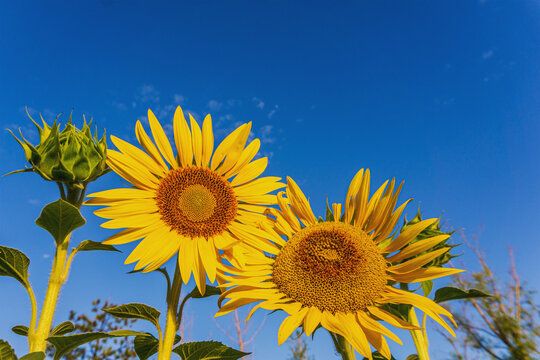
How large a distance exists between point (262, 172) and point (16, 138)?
1051 mm

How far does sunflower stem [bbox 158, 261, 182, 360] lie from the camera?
1.48m

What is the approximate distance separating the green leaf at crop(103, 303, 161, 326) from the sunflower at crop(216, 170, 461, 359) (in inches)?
10.9

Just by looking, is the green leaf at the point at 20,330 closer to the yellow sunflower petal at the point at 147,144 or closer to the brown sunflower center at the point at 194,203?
the brown sunflower center at the point at 194,203

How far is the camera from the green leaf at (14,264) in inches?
55.3

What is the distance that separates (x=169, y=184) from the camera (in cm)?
185

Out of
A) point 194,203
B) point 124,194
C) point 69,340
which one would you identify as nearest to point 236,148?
point 194,203

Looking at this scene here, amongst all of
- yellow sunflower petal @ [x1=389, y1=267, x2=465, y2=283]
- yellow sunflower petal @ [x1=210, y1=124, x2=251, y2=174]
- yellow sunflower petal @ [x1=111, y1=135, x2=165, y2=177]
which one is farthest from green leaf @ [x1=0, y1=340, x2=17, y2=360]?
yellow sunflower petal @ [x1=389, y1=267, x2=465, y2=283]

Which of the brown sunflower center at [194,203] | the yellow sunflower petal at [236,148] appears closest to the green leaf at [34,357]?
the brown sunflower center at [194,203]

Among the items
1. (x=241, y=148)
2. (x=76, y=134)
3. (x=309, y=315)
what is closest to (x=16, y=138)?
(x=76, y=134)

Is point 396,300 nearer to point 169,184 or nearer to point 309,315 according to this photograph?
point 309,315

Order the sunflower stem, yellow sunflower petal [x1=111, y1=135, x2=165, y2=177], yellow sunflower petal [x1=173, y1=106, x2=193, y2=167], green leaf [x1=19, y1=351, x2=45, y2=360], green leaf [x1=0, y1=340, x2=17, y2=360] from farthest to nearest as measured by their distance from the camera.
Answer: yellow sunflower petal [x1=173, y1=106, x2=193, y2=167]
yellow sunflower petal [x1=111, y1=135, x2=165, y2=177]
the sunflower stem
green leaf [x1=0, y1=340, x2=17, y2=360]
green leaf [x1=19, y1=351, x2=45, y2=360]

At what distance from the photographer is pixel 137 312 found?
1535 millimetres

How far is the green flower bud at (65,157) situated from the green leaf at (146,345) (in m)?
0.65

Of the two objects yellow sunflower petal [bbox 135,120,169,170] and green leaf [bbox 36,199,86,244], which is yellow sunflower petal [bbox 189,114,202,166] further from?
green leaf [bbox 36,199,86,244]
